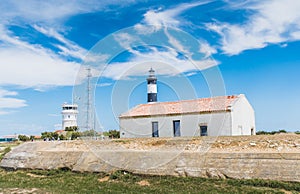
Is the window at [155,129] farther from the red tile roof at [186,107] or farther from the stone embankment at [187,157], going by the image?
the stone embankment at [187,157]

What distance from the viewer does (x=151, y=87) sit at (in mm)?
33625

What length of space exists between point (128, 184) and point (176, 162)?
2.83 meters

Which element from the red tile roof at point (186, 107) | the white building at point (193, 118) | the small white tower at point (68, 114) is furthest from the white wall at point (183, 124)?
the small white tower at point (68, 114)

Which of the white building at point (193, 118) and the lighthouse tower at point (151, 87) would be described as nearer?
the white building at point (193, 118)

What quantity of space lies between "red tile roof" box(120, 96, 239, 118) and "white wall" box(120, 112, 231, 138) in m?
0.38

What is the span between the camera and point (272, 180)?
13.1 m

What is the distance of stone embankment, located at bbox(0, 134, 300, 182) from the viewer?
1406cm

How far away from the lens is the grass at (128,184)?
1285 cm

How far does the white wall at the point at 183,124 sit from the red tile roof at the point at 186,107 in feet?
1.26

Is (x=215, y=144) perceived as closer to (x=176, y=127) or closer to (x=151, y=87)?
(x=176, y=127)

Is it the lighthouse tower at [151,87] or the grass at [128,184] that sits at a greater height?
the lighthouse tower at [151,87]

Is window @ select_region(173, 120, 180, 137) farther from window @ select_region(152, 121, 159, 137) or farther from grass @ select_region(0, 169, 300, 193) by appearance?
grass @ select_region(0, 169, 300, 193)

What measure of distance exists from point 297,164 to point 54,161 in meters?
14.7

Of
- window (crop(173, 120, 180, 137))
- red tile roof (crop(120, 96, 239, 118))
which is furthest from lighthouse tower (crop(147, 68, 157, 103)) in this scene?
window (crop(173, 120, 180, 137))
